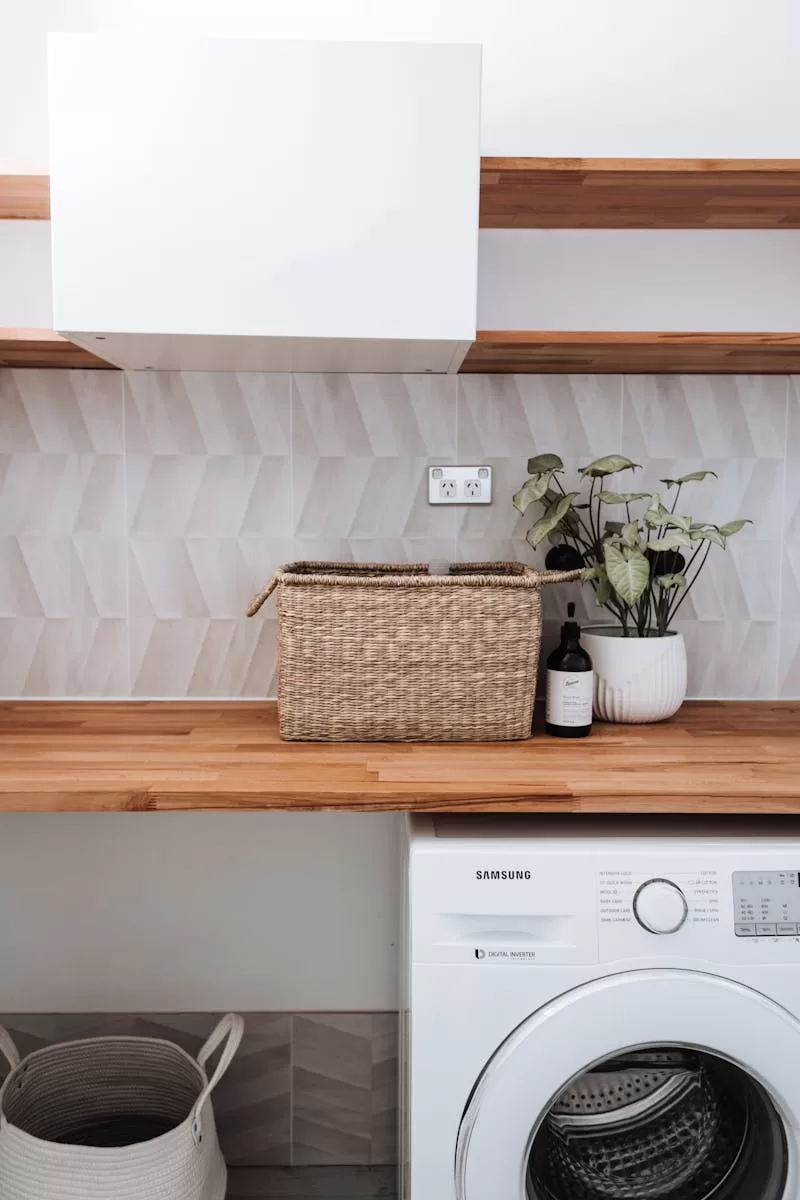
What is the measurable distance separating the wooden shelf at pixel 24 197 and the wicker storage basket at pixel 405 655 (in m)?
0.83

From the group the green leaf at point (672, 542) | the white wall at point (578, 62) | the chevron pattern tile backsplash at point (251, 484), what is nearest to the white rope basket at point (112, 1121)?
the chevron pattern tile backsplash at point (251, 484)

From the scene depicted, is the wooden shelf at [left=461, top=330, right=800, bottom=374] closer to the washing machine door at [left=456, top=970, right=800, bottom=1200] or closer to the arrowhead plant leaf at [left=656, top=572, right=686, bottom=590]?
the arrowhead plant leaf at [left=656, top=572, right=686, bottom=590]

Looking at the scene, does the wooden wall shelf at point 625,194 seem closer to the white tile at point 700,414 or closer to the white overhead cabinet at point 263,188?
the white overhead cabinet at point 263,188

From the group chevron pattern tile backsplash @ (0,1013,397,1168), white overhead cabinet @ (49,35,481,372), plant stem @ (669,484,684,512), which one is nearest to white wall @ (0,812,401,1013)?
chevron pattern tile backsplash @ (0,1013,397,1168)

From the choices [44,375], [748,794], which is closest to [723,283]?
[748,794]

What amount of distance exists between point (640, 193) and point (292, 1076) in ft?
6.09

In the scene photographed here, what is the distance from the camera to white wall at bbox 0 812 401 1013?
191 cm

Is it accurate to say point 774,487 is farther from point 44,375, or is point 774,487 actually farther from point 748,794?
point 44,375

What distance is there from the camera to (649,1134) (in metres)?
1.39

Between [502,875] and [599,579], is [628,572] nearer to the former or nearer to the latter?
[599,579]

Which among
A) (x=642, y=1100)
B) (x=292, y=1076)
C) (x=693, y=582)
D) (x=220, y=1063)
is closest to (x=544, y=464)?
(x=693, y=582)

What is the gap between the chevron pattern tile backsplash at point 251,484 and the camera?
1.87 m

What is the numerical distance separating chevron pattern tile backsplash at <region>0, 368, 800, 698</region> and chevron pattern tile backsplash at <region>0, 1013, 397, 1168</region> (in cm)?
68

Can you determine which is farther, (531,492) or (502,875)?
(531,492)
